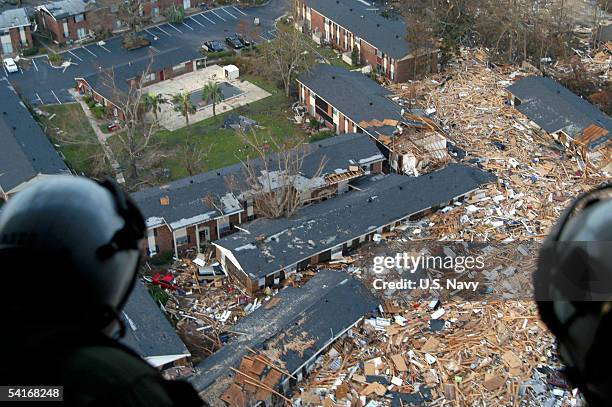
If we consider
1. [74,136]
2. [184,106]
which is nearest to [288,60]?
[184,106]

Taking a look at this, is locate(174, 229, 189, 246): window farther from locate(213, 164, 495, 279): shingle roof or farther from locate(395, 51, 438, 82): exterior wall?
locate(395, 51, 438, 82): exterior wall

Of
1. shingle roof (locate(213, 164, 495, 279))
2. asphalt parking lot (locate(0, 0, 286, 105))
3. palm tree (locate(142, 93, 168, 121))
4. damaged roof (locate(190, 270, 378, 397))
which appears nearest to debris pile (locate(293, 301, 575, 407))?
damaged roof (locate(190, 270, 378, 397))

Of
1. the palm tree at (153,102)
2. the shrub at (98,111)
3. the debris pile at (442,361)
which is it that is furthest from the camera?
the shrub at (98,111)

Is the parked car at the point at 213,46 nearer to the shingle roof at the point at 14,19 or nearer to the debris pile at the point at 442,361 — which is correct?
the shingle roof at the point at 14,19

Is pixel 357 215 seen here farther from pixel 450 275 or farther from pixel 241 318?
pixel 241 318

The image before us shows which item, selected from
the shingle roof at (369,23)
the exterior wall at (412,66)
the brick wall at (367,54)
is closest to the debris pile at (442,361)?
the exterior wall at (412,66)

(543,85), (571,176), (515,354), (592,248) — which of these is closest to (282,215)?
(515,354)
